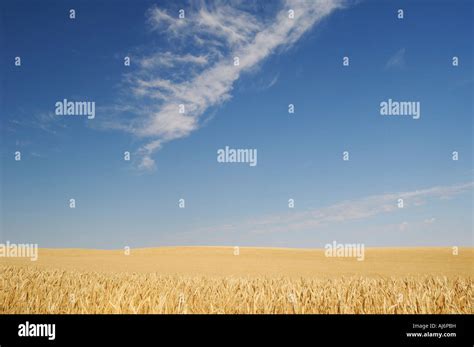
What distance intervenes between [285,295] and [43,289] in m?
5.17

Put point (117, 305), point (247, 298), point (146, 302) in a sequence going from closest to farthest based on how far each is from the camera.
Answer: point (117, 305), point (146, 302), point (247, 298)

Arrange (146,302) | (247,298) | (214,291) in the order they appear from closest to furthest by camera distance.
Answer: (146,302) < (247,298) < (214,291)
